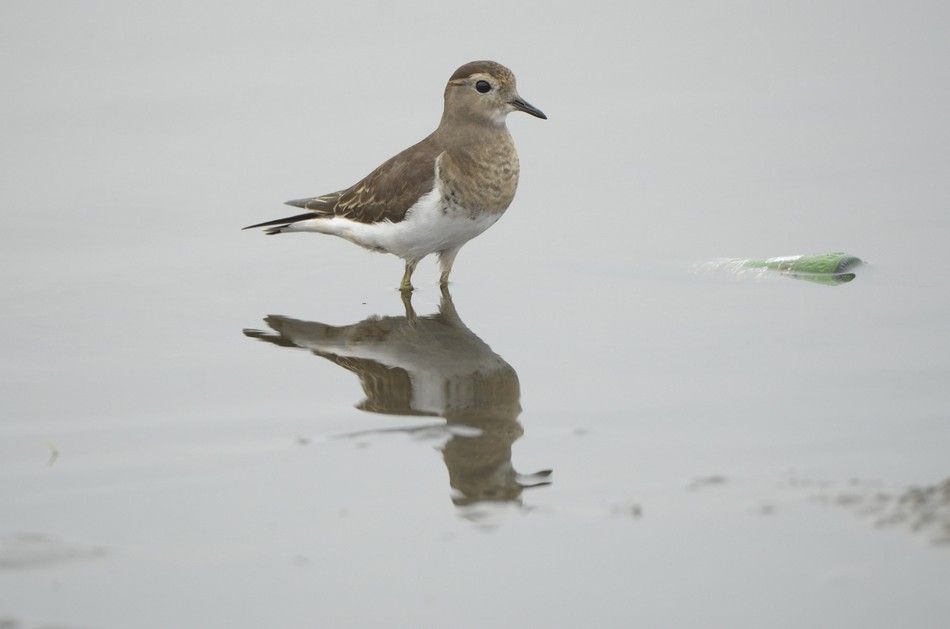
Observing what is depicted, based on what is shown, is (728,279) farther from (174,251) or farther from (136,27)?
(136,27)

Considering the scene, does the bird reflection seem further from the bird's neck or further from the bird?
the bird's neck

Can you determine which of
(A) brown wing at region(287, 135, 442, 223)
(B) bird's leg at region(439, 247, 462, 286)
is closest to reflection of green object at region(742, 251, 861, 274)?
(B) bird's leg at region(439, 247, 462, 286)

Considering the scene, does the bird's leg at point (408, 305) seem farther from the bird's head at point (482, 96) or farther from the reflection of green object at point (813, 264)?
the reflection of green object at point (813, 264)

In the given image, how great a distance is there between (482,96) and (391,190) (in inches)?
39.1

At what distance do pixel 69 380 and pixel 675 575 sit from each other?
4147 mm

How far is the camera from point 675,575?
5.12m

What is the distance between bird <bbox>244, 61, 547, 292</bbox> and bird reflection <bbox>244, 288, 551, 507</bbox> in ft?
1.55

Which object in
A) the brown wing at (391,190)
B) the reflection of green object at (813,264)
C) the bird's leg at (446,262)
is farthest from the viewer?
the bird's leg at (446,262)

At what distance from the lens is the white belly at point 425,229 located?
9352 millimetres

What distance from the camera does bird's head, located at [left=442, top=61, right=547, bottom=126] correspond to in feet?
32.4

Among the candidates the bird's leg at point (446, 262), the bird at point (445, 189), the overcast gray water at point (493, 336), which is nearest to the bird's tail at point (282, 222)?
the bird at point (445, 189)

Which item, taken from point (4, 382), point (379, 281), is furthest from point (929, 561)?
point (379, 281)

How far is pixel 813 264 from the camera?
936 cm

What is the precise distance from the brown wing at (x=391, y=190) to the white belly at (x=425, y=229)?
59mm
